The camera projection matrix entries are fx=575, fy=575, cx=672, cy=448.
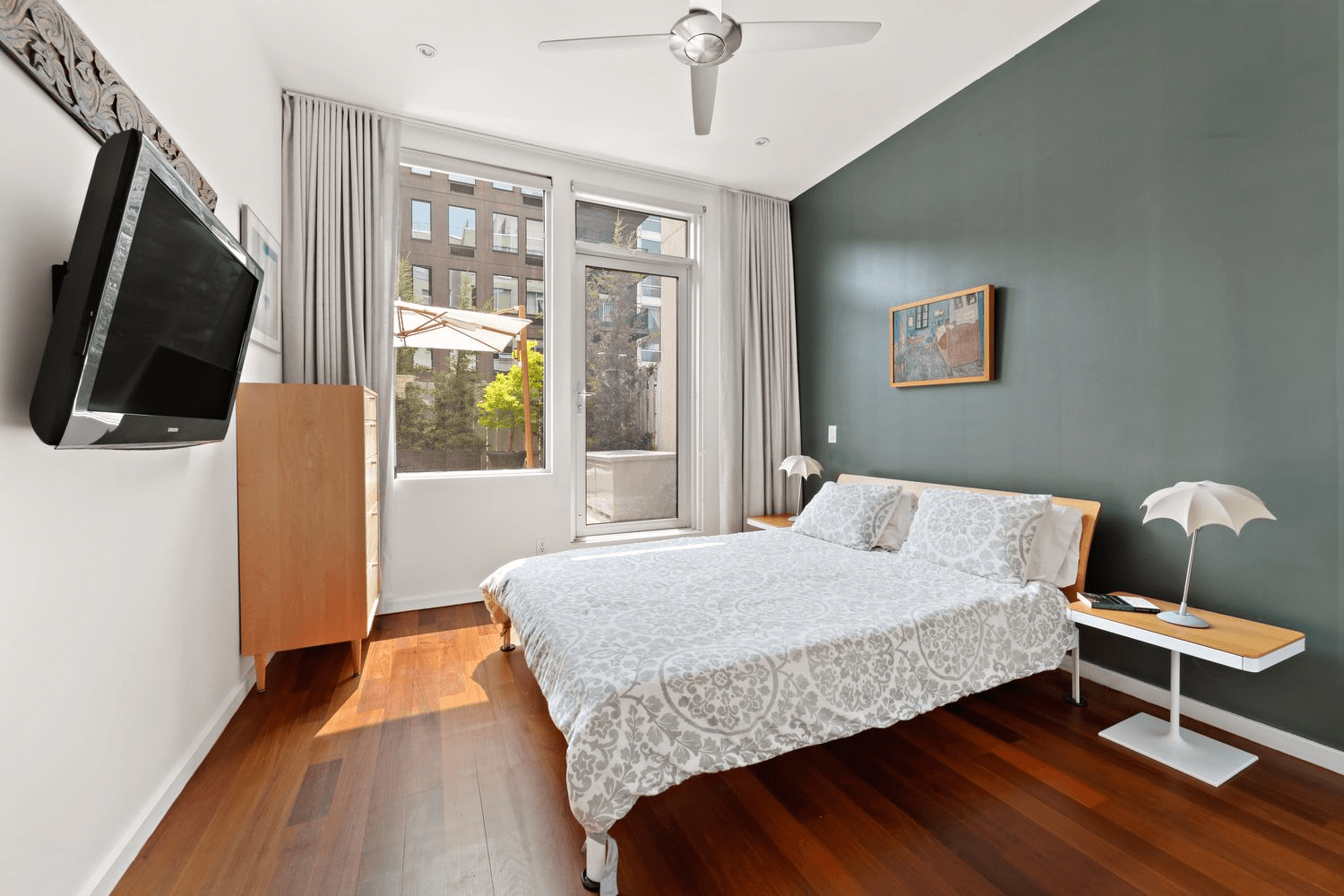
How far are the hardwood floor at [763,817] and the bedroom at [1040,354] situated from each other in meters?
0.23

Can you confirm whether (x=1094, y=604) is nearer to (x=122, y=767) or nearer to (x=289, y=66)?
(x=122, y=767)

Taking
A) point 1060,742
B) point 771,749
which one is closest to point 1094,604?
point 1060,742

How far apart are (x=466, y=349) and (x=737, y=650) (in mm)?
2744

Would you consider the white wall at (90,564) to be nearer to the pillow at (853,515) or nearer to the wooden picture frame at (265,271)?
the wooden picture frame at (265,271)

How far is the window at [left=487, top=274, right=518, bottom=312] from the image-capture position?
3.71 metres

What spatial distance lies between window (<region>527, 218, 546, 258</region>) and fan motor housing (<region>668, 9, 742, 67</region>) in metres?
1.81

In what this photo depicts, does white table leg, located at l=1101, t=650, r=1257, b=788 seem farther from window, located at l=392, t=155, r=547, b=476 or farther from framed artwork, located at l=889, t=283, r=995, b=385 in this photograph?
window, located at l=392, t=155, r=547, b=476

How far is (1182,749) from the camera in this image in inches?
76.9

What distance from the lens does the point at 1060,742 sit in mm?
2027

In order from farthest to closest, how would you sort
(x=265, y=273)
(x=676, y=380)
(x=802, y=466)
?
(x=676, y=380) → (x=802, y=466) → (x=265, y=273)

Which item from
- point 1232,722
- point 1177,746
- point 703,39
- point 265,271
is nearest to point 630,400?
point 265,271

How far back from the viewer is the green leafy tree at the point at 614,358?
158 inches

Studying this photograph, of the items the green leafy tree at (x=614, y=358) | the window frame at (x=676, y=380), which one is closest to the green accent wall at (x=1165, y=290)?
the window frame at (x=676, y=380)

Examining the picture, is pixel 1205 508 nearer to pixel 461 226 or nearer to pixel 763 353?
pixel 763 353
